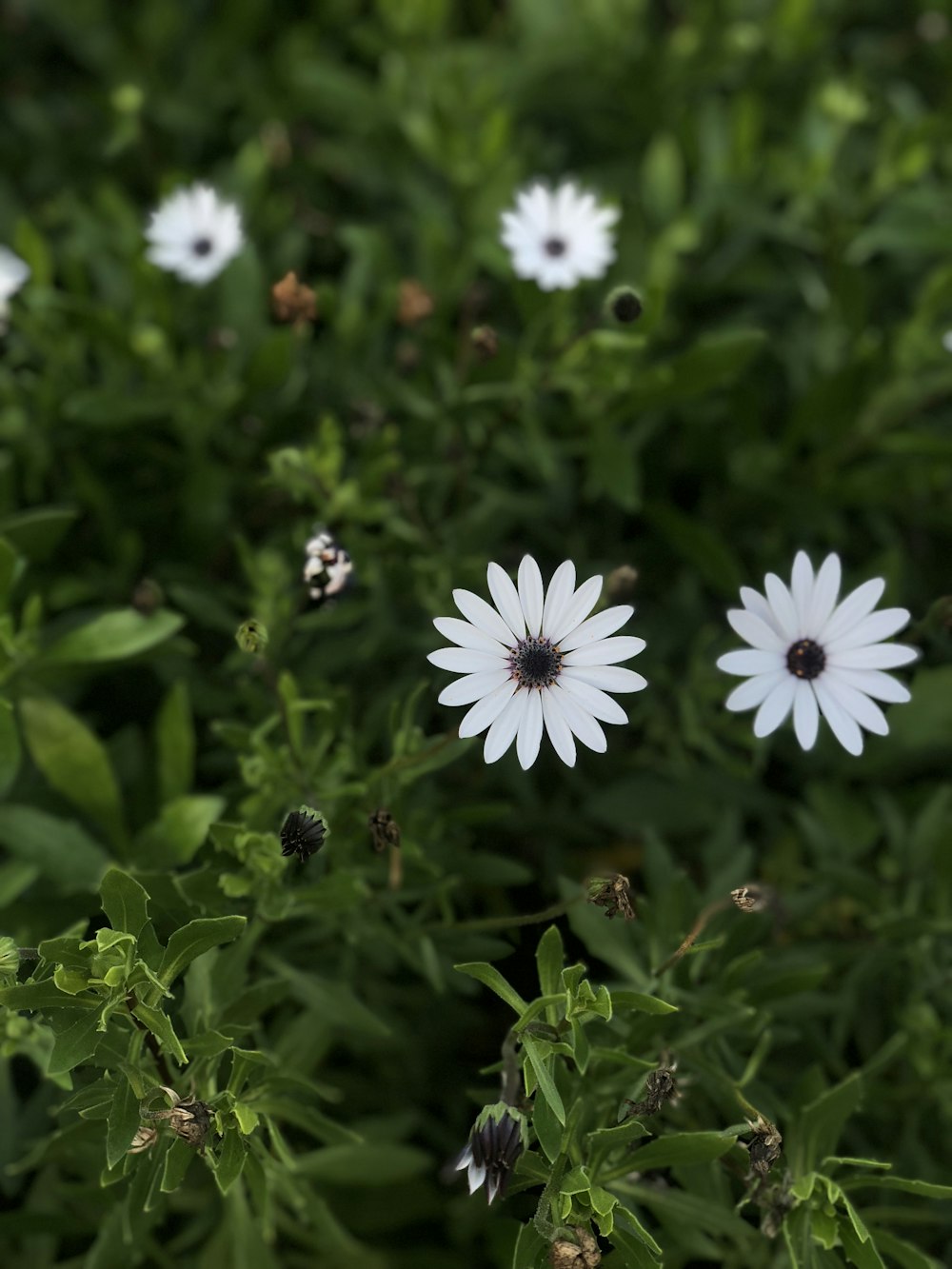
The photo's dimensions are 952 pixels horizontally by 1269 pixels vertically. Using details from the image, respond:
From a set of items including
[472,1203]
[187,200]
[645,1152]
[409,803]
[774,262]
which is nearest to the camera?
[645,1152]

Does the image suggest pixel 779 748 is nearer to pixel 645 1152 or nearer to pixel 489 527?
pixel 489 527

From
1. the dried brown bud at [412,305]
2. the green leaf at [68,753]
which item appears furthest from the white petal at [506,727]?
the dried brown bud at [412,305]

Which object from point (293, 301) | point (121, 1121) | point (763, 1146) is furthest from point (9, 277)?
point (763, 1146)

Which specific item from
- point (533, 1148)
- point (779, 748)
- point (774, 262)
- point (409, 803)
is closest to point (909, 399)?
point (774, 262)

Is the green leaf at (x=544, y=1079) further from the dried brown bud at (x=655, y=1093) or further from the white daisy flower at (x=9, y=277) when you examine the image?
the white daisy flower at (x=9, y=277)

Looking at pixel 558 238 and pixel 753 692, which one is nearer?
pixel 753 692

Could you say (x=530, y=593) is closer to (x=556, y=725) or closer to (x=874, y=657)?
(x=556, y=725)
